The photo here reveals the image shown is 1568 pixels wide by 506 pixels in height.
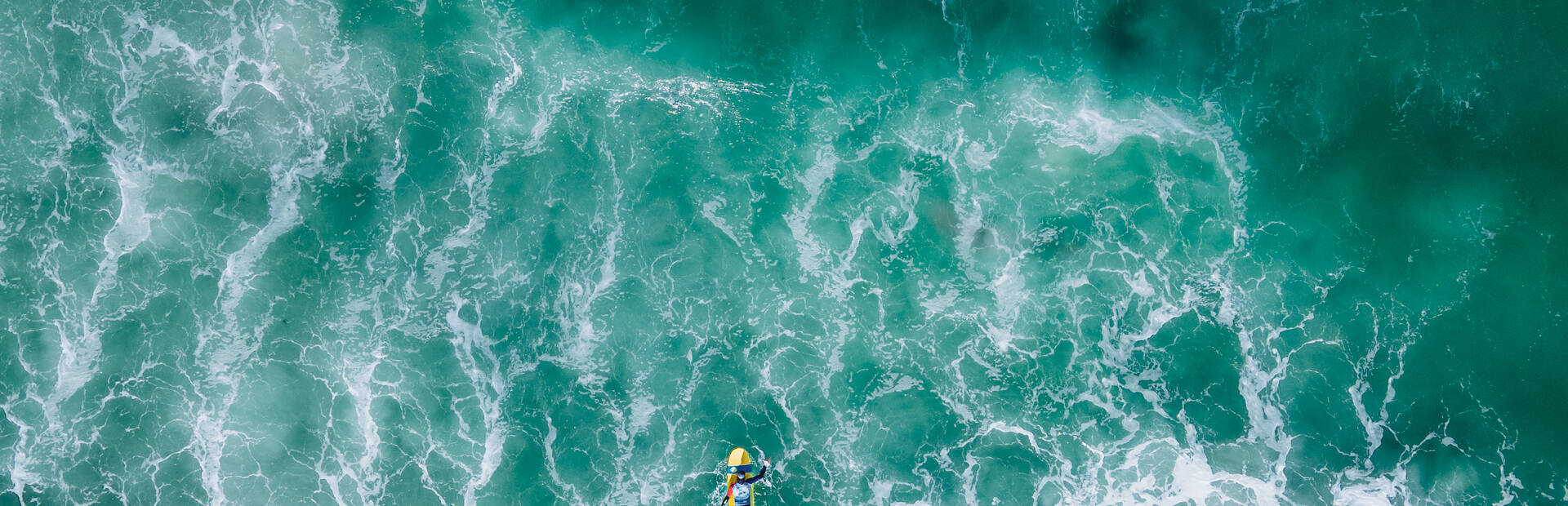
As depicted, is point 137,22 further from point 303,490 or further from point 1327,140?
point 1327,140

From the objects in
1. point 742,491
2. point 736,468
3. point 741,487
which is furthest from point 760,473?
point 736,468

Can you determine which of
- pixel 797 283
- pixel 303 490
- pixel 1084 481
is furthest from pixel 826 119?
pixel 303 490

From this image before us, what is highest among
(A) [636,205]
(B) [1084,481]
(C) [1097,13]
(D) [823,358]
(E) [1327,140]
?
(C) [1097,13]

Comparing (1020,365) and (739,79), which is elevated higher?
(739,79)

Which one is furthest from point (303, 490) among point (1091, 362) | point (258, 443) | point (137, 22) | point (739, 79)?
point (1091, 362)

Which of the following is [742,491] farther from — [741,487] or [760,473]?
[760,473]
